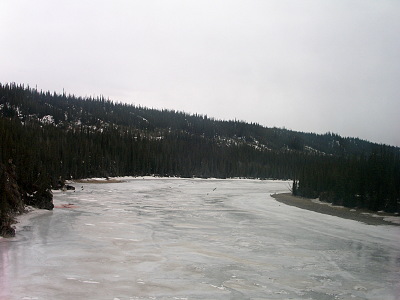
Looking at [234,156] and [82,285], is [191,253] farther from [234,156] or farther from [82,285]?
[234,156]

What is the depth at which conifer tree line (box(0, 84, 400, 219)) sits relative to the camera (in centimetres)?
3300

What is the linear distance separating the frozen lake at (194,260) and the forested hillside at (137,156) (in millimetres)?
4405

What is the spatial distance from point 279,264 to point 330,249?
12.6 feet

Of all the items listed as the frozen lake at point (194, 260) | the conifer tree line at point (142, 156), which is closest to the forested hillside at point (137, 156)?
the conifer tree line at point (142, 156)

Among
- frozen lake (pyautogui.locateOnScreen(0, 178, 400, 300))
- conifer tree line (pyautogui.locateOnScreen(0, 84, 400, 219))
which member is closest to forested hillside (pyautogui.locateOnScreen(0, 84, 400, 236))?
conifer tree line (pyautogui.locateOnScreen(0, 84, 400, 219))

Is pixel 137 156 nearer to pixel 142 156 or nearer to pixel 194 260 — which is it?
pixel 142 156

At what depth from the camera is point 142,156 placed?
9988 cm

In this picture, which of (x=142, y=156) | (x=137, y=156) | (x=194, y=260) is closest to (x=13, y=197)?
(x=194, y=260)

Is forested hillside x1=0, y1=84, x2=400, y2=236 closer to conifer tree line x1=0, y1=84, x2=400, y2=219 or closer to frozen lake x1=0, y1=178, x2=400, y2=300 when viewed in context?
conifer tree line x1=0, y1=84, x2=400, y2=219

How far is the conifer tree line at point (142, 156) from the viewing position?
33.0 m

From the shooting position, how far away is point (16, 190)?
22453mm

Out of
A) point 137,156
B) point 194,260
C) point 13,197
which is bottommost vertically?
point 194,260

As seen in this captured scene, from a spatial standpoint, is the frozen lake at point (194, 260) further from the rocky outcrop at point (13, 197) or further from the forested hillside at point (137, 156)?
the forested hillside at point (137, 156)

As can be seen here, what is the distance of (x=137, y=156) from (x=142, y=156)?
1.41 metres
